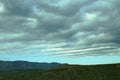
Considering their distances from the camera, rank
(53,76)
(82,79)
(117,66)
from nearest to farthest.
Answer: (82,79) < (53,76) < (117,66)

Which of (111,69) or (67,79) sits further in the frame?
(111,69)

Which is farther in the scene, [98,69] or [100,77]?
[98,69]

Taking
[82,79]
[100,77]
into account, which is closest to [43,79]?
[82,79]

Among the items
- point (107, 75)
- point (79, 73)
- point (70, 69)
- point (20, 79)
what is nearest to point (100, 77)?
point (107, 75)

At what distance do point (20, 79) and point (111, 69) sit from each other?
79.1m

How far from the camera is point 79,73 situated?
175875 millimetres

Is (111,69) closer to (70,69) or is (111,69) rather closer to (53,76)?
(70,69)

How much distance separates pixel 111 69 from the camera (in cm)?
18238

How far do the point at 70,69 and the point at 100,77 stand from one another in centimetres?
3533

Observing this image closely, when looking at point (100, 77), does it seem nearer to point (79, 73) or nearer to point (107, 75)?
point (107, 75)

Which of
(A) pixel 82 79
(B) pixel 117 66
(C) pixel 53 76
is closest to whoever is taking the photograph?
(A) pixel 82 79

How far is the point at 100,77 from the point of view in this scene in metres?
161

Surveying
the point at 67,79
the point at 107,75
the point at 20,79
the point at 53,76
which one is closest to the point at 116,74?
the point at 107,75

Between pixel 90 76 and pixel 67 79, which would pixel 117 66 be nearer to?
pixel 90 76
